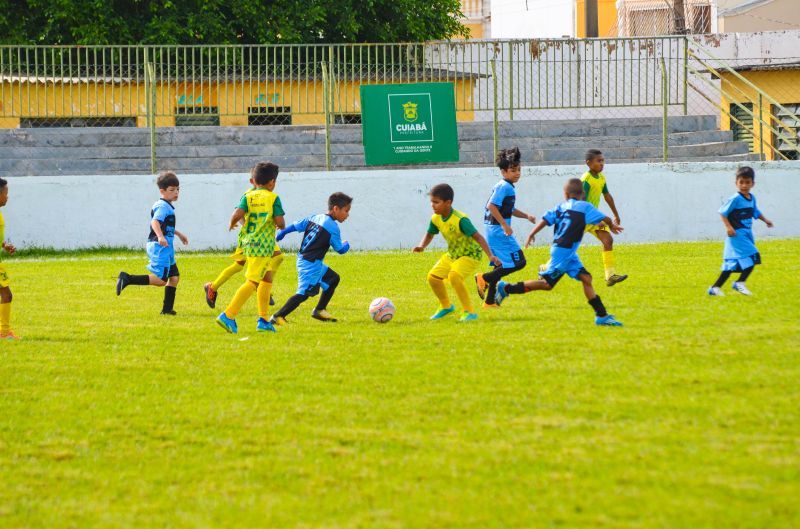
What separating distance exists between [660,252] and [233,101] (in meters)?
8.24

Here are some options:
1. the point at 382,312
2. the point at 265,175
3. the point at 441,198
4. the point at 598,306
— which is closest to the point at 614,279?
the point at 441,198

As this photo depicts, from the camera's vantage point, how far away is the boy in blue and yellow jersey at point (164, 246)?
40.8ft

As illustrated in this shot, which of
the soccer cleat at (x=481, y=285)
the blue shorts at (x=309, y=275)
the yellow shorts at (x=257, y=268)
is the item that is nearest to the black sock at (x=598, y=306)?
the soccer cleat at (x=481, y=285)

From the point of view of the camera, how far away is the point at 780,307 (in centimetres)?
1130

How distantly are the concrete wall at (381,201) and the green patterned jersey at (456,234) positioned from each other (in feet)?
29.4

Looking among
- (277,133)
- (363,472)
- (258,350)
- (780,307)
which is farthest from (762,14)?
(363,472)

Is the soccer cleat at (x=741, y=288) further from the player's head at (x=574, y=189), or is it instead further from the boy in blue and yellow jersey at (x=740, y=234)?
the player's head at (x=574, y=189)

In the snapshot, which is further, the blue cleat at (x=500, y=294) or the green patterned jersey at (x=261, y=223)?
the blue cleat at (x=500, y=294)

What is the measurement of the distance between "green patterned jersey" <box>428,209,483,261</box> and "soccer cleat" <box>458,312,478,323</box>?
1.86 feet

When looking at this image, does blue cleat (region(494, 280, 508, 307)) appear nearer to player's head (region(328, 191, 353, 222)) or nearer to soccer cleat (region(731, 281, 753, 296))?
player's head (region(328, 191, 353, 222))

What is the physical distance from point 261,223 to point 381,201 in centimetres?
981

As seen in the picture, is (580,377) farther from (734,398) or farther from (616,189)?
(616,189)

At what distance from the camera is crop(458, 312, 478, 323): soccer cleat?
11.2 metres

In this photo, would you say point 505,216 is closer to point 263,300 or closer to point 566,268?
point 566,268
